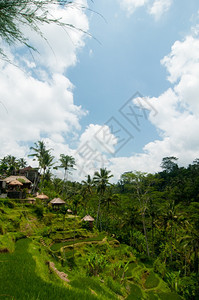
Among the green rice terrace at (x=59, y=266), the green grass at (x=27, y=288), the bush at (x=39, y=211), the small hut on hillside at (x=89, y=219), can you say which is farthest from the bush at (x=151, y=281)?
the bush at (x=39, y=211)

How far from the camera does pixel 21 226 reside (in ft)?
60.1

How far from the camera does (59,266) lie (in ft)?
37.2

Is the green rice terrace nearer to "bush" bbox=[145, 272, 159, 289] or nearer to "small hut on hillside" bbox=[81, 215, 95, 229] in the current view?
"bush" bbox=[145, 272, 159, 289]

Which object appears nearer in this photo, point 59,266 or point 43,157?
point 59,266

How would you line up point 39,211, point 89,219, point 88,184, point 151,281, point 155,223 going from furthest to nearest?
point 88,184, point 155,223, point 89,219, point 39,211, point 151,281

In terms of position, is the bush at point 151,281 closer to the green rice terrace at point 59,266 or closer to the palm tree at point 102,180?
the green rice terrace at point 59,266

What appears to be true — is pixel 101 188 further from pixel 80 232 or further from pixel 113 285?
pixel 113 285

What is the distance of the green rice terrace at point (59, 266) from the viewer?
462 centimetres

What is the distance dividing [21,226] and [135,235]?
2068 centimetres

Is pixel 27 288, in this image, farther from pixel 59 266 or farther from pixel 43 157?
pixel 43 157

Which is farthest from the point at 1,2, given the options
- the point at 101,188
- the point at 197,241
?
the point at 101,188

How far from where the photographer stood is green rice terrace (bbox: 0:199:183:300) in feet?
15.2

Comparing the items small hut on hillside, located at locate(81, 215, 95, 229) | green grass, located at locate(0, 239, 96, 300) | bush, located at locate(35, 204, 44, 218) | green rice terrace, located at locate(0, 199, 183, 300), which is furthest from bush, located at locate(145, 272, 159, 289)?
bush, located at locate(35, 204, 44, 218)

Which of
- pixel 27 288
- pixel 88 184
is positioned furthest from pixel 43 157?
pixel 27 288
